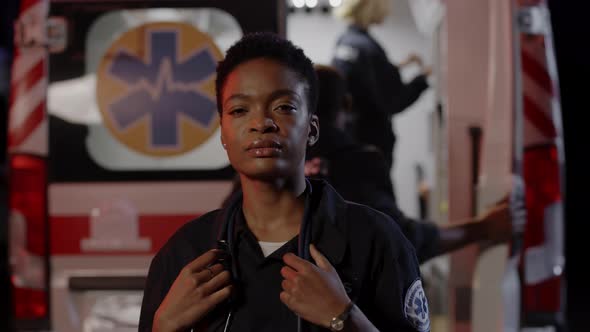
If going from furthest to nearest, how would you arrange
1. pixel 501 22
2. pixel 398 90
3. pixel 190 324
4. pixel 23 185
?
pixel 398 90 < pixel 23 185 < pixel 501 22 < pixel 190 324

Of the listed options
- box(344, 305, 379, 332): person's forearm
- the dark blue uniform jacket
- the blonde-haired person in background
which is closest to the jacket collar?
the dark blue uniform jacket

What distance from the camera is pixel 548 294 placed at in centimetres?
288

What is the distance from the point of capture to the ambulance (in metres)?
2.86

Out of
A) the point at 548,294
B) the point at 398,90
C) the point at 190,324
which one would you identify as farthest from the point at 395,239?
the point at 398,90

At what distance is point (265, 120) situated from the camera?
1530mm

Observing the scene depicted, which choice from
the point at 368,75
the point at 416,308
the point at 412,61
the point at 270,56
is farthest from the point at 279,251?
the point at 412,61

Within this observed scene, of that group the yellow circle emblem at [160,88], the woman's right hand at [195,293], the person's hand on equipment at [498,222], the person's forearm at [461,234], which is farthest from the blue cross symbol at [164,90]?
the woman's right hand at [195,293]

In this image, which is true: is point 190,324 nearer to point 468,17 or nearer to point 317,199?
point 317,199

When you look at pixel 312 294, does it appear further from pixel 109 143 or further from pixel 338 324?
pixel 109 143

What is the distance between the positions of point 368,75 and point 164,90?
4.34ft

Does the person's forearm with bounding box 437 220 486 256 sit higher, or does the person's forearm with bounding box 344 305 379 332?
the person's forearm with bounding box 344 305 379 332

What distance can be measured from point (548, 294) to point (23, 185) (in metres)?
1.97

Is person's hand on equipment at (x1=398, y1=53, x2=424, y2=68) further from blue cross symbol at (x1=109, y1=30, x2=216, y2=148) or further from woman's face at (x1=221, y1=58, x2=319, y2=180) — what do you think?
woman's face at (x1=221, y1=58, x2=319, y2=180)

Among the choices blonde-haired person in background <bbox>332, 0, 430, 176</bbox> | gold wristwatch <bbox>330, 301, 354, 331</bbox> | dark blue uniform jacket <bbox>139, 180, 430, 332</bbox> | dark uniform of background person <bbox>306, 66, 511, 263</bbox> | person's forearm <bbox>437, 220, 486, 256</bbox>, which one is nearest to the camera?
gold wristwatch <bbox>330, 301, 354, 331</bbox>
